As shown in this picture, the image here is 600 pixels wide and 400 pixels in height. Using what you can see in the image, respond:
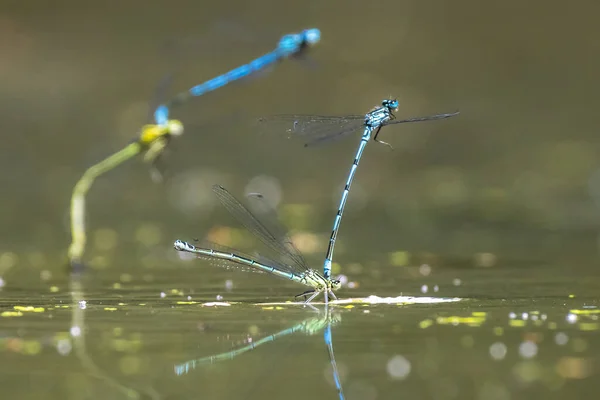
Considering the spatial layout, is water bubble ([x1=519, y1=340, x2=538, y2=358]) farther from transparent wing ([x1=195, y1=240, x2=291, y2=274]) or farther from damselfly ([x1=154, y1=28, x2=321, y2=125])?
damselfly ([x1=154, y1=28, x2=321, y2=125])

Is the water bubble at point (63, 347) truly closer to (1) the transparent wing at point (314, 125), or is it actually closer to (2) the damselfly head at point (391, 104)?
(1) the transparent wing at point (314, 125)

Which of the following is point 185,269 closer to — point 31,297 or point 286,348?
point 31,297

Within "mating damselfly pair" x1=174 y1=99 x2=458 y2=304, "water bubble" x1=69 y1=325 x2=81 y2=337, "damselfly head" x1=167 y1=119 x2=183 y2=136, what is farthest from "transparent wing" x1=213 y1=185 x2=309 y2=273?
"water bubble" x1=69 y1=325 x2=81 y2=337

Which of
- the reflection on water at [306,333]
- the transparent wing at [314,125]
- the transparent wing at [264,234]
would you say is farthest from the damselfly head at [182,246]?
the transparent wing at [314,125]

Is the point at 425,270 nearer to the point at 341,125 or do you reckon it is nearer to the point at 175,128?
the point at 341,125

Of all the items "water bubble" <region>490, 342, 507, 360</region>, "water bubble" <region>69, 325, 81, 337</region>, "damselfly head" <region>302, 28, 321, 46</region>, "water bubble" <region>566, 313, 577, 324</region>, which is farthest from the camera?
"damselfly head" <region>302, 28, 321, 46</region>

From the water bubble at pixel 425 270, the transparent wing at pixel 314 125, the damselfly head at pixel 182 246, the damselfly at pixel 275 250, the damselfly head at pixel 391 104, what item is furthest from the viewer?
the water bubble at pixel 425 270
